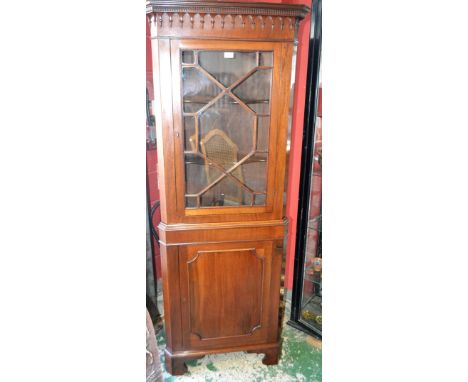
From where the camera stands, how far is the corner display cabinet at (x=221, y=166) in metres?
1.14

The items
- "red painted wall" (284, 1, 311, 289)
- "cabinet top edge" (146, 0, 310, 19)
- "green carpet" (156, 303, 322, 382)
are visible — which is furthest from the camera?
"red painted wall" (284, 1, 311, 289)

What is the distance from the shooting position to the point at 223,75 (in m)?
1.25

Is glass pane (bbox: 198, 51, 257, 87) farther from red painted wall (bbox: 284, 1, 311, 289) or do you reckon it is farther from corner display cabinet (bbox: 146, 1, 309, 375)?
red painted wall (bbox: 284, 1, 311, 289)

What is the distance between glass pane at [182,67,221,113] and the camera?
1.21 m

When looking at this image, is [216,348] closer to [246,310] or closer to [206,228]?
[246,310]

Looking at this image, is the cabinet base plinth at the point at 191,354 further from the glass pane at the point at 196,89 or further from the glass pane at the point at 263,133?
the glass pane at the point at 196,89

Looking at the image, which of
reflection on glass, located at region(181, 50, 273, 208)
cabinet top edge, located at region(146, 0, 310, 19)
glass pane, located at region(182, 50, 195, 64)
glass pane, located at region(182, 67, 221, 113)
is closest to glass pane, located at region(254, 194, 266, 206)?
reflection on glass, located at region(181, 50, 273, 208)

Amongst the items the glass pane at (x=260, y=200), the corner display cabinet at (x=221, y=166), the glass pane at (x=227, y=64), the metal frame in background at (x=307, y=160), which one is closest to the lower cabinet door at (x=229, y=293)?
the corner display cabinet at (x=221, y=166)

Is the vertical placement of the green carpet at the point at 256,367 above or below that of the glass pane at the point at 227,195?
below

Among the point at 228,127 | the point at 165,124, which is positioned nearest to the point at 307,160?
the point at 228,127

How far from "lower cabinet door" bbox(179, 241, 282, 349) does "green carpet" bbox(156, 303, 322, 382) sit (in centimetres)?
19

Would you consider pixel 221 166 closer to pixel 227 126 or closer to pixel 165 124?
pixel 227 126
